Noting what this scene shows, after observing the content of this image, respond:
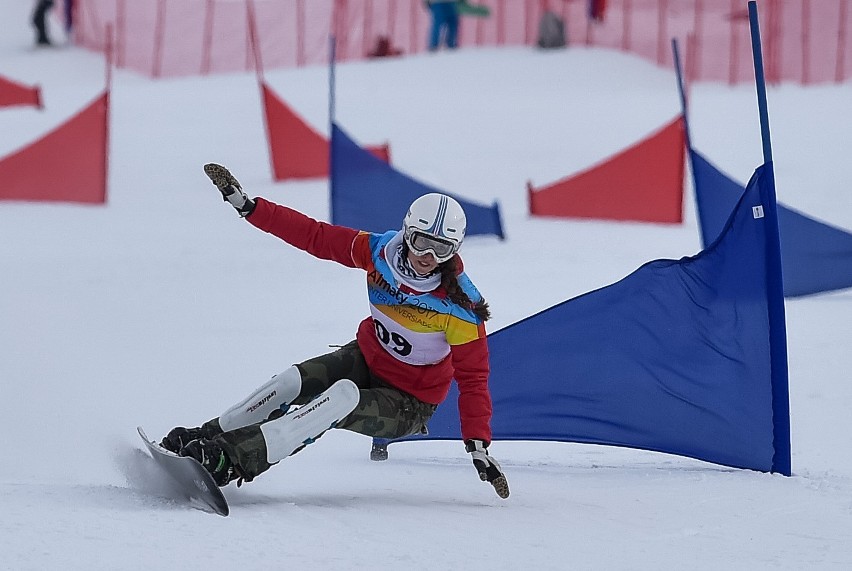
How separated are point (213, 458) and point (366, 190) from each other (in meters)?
6.15

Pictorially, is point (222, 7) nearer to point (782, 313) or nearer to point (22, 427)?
point (22, 427)

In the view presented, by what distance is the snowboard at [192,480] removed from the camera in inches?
132

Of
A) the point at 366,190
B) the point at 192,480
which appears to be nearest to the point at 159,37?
the point at 366,190

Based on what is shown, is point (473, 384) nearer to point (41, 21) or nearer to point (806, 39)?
point (806, 39)

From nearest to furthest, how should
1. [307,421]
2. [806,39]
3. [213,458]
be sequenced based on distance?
[213,458]
[307,421]
[806,39]

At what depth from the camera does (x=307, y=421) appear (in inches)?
144

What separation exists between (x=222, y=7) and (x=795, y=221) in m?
14.2

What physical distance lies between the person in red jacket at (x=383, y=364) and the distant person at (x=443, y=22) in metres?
13.7

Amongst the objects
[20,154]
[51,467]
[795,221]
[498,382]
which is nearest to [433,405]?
[498,382]

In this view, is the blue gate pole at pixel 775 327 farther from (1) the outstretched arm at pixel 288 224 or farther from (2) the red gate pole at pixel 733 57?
(2) the red gate pole at pixel 733 57

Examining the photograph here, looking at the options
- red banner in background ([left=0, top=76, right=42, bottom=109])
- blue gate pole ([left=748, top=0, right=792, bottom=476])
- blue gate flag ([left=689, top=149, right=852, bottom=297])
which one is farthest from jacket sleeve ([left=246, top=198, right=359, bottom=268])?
red banner in background ([left=0, top=76, right=42, bottom=109])

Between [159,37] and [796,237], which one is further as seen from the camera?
[159,37]

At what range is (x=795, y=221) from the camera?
7.18m

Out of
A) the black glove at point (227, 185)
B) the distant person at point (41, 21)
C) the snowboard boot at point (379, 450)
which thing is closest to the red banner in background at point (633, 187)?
the snowboard boot at point (379, 450)
